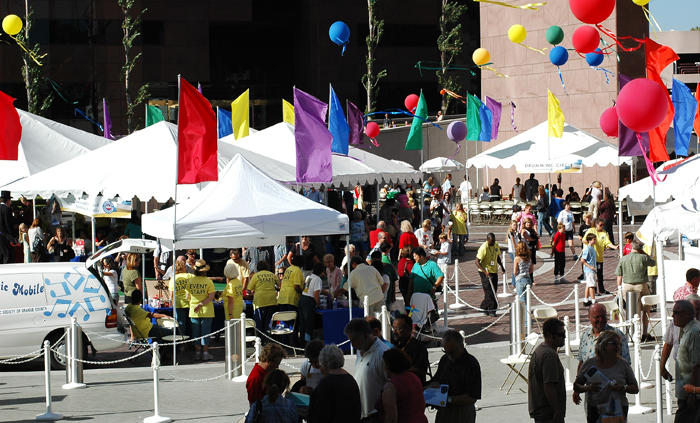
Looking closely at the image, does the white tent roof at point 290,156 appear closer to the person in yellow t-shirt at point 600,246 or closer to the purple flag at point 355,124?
the purple flag at point 355,124

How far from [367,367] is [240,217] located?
584 cm

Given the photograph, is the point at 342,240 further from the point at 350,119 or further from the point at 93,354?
the point at 93,354

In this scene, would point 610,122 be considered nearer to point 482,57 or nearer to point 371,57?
point 482,57

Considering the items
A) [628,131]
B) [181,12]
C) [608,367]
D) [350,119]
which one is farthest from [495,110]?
[181,12]

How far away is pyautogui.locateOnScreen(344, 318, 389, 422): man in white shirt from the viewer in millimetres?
7465

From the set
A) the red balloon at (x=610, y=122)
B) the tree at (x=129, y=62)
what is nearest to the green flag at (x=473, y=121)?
the red balloon at (x=610, y=122)

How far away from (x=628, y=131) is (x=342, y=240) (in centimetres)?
1134

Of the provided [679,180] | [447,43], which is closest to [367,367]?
[679,180]

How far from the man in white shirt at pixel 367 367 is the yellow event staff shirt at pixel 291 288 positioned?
6650 mm

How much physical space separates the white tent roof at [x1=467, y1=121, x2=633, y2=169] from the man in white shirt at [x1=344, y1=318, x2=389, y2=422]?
67.5 feet

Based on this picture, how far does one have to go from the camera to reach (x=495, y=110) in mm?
29109

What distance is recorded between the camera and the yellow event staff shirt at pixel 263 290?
1425cm

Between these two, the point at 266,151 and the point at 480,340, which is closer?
the point at 480,340

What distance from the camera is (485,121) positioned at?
28.5m
